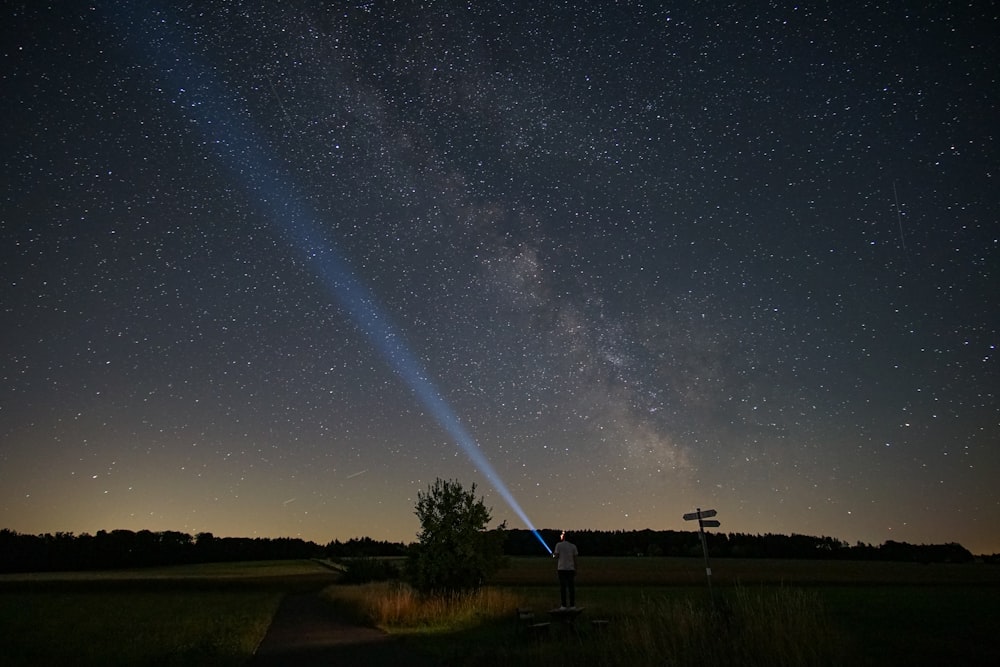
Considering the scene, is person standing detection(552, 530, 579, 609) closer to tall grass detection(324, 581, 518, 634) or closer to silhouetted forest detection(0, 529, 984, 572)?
tall grass detection(324, 581, 518, 634)

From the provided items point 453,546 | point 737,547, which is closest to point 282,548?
point 737,547

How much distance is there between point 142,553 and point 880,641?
125m

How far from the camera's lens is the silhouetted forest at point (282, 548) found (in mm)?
96812

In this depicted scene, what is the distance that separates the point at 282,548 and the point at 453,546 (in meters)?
120

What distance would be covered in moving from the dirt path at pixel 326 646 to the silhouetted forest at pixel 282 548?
79.2m

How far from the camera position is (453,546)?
24.2 metres

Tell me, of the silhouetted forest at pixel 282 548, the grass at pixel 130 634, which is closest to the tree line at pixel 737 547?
the silhouetted forest at pixel 282 548

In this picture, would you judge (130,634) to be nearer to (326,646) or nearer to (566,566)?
(326,646)

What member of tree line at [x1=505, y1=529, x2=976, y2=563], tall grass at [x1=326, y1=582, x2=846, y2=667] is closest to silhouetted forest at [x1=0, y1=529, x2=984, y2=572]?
tree line at [x1=505, y1=529, x2=976, y2=563]

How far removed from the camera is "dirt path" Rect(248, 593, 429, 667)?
1310 cm

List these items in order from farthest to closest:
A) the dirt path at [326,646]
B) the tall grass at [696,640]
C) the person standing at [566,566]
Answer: the person standing at [566,566] < the dirt path at [326,646] < the tall grass at [696,640]

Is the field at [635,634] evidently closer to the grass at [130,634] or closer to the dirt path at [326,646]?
the grass at [130,634]

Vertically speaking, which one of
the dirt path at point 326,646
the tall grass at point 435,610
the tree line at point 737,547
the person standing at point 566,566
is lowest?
the dirt path at point 326,646

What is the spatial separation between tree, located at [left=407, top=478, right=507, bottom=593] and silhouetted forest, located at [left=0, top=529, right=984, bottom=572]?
76194 mm
